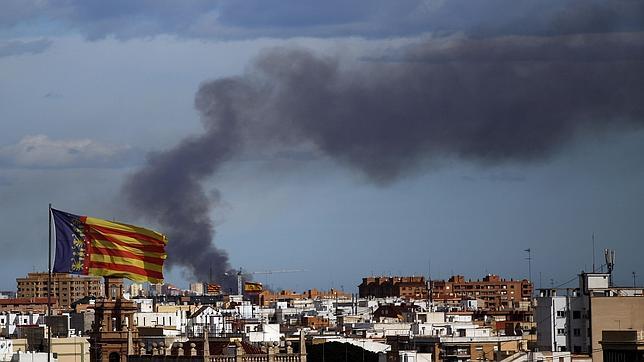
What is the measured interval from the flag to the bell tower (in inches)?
830

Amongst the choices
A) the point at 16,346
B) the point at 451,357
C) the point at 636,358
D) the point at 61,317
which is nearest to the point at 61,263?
the point at 636,358

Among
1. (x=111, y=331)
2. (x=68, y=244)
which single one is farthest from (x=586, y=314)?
(x=68, y=244)

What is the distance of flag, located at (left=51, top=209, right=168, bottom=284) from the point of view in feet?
250

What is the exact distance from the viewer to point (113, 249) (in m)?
77.8

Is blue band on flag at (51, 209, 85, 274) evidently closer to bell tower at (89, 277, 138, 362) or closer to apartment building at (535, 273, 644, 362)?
bell tower at (89, 277, 138, 362)

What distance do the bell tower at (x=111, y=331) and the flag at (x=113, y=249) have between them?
2109 centimetres

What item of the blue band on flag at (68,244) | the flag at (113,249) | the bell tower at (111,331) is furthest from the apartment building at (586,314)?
the blue band on flag at (68,244)

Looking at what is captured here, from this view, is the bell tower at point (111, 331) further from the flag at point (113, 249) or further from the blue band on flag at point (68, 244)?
the blue band on flag at point (68, 244)

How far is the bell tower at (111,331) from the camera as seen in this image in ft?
329

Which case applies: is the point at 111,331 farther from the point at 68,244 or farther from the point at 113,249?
the point at 68,244

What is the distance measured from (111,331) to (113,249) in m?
24.0

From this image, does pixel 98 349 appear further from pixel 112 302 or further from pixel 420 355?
pixel 420 355

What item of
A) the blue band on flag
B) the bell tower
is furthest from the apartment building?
the blue band on flag

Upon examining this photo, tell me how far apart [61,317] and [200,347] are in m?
57.5
